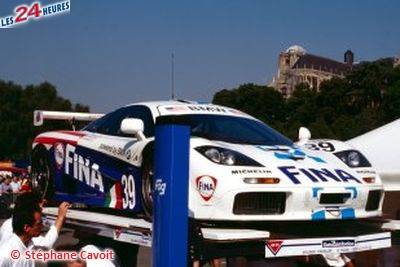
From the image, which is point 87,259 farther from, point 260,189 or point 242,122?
point 242,122

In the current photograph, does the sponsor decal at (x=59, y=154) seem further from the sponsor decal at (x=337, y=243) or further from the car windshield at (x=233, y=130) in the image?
the sponsor decal at (x=337, y=243)

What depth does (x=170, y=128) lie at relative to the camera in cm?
368

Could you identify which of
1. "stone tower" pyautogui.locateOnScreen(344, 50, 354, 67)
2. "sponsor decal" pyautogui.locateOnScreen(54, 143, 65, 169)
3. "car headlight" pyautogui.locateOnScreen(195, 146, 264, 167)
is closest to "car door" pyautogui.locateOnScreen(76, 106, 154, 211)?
"sponsor decal" pyautogui.locateOnScreen(54, 143, 65, 169)

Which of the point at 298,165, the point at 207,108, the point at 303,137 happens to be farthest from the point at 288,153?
the point at 207,108

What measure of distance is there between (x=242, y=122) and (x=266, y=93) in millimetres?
59591

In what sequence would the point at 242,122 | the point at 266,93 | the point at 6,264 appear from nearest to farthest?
the point at 6,264 < the point at 242,122 < the point at 266,93

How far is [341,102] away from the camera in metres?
57.4

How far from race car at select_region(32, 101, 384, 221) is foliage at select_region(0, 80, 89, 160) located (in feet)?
157

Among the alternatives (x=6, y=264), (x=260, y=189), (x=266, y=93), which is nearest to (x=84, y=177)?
(x=260, y=189)

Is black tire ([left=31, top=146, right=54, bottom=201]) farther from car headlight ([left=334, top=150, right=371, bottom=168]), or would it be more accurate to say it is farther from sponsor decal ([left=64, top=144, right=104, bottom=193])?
car headlight ([left=334, top=150, right=371, bottom=168])

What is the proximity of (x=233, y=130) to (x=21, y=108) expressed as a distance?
52.4 meters

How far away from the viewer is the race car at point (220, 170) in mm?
4688

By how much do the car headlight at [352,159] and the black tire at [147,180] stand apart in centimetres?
169

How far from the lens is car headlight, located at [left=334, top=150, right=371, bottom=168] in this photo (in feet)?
18.3
